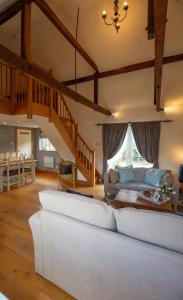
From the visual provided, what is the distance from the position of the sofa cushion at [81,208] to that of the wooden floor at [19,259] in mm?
796

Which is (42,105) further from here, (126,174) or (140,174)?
(140,174)

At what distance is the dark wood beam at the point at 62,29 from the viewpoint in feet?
13.4

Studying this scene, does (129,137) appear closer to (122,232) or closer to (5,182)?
(5,182)

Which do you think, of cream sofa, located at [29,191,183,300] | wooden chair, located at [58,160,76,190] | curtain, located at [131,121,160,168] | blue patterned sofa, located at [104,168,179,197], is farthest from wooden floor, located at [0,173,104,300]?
curtain, located at [131,121,160,168]

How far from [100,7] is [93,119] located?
3141mm

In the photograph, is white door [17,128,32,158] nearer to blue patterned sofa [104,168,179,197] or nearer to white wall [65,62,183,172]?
white wall [65,62,183,172]

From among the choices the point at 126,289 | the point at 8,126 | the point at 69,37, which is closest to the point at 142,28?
the point at 69,37

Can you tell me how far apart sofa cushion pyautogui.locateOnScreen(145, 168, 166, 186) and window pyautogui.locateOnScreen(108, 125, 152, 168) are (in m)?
1.14

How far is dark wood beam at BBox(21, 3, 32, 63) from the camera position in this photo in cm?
336

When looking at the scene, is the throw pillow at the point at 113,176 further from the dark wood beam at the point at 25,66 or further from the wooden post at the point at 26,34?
the wooden post at the point at 26,34

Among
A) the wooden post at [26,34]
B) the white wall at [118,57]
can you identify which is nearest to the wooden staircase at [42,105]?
the wooden post at [26,34]

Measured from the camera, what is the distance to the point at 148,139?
5188 mm

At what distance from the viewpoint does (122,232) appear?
1.34 metres

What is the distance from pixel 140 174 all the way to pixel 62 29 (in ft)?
14.6
